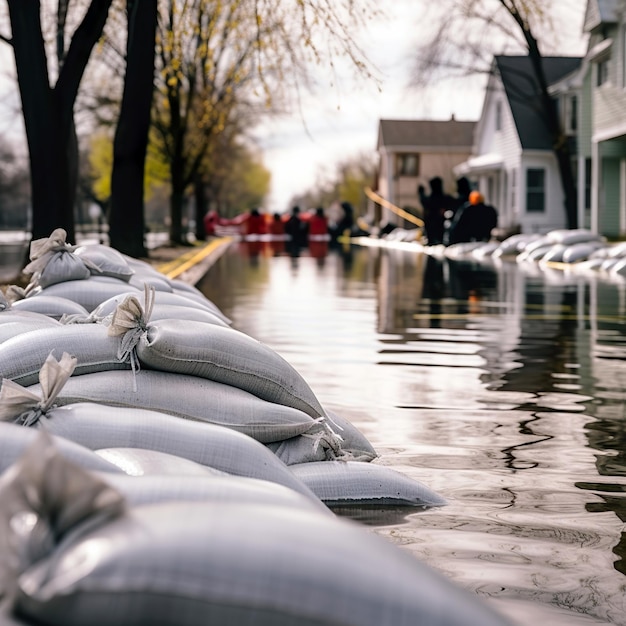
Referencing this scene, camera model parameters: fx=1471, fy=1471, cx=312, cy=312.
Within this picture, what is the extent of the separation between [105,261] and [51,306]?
4.77 ft

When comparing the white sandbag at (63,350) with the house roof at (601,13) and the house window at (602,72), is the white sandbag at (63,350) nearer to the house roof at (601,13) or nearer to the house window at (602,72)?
the house roof at (601,13)

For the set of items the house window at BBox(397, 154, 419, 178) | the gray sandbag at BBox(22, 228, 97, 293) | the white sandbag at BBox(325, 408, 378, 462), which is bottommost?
the white sandbag at BBox(325, 408, 378, 462)

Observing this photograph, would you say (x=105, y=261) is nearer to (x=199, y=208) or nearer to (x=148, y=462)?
(x=148, y=462)

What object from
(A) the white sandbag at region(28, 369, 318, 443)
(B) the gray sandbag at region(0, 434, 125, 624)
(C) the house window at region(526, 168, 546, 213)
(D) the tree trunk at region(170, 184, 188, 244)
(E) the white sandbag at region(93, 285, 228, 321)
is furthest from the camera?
(C) the house window at region(526, 168, 546, 213)

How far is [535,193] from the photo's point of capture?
47.2 m

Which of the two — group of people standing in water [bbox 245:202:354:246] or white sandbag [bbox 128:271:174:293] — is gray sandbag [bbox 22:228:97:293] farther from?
group of people standing in water [bbox 245:202:354:246]

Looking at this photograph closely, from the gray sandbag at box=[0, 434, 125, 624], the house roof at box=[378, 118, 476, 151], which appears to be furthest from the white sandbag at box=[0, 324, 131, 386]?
the house roof at box=[378, 118, 476, 151]

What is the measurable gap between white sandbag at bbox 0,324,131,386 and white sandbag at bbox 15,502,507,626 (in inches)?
107

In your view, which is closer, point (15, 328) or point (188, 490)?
point (188, 490)

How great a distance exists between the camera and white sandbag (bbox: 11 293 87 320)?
23.9ft

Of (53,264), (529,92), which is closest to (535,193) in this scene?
(529,92)

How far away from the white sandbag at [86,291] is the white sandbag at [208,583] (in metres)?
5.78

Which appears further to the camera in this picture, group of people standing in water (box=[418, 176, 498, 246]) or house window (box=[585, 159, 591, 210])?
house window (box=[585, 159, 591, 210])

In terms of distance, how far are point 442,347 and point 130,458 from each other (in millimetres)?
8414
